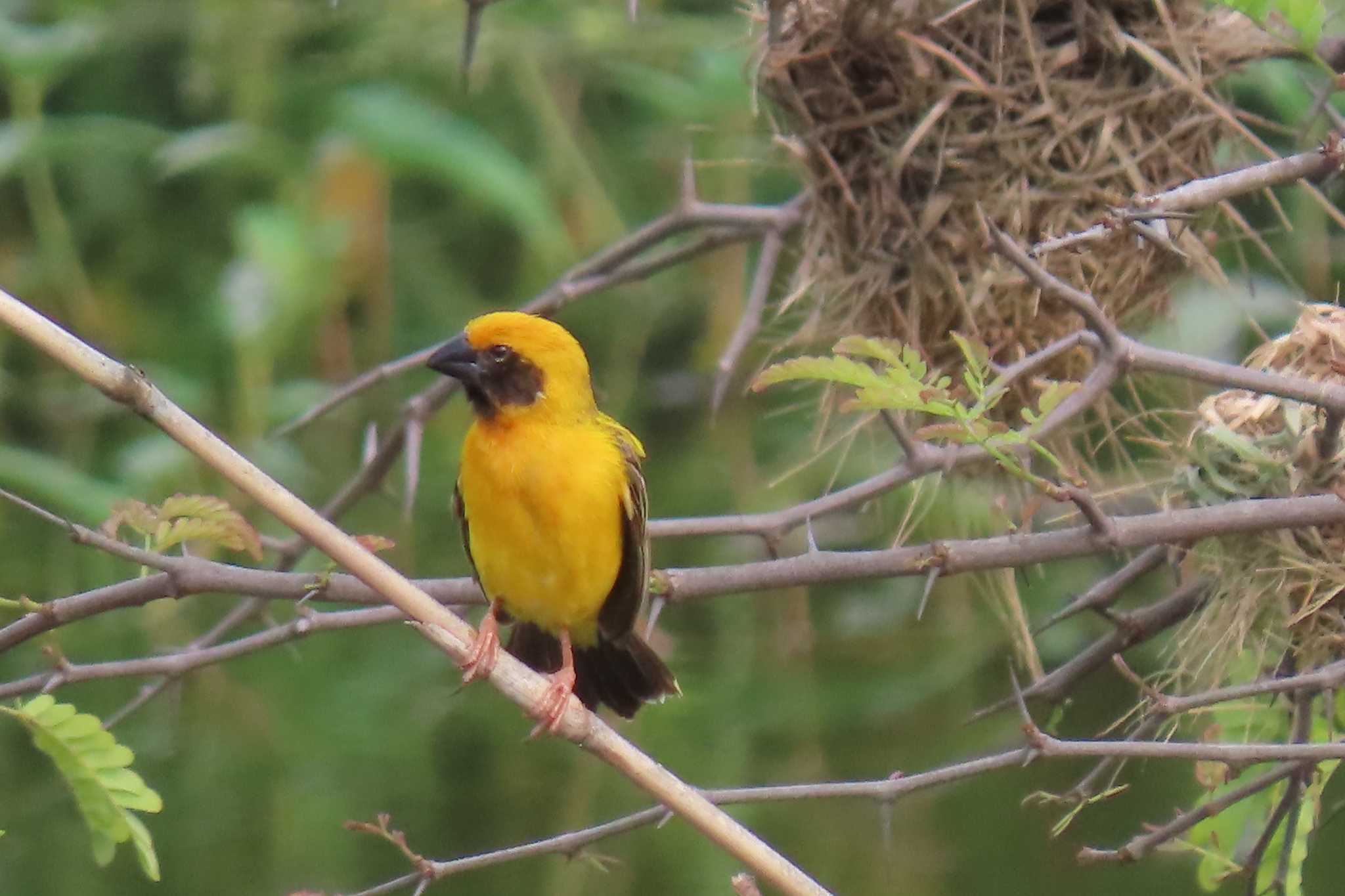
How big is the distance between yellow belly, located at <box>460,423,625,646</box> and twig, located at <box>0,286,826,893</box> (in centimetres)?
63

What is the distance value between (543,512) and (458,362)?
268 mm

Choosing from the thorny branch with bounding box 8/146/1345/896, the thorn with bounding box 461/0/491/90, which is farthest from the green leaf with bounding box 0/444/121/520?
the thorn with bounding box 461/0/491/90

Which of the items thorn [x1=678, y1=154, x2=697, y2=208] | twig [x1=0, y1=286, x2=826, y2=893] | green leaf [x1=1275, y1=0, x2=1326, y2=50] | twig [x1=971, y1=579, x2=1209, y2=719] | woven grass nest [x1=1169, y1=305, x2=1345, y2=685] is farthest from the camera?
thorn [x1=678, y1=154, x2=697, y2=208]

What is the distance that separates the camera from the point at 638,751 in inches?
91.3

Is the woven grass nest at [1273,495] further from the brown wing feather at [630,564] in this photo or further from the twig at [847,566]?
the brown wing feather at [630,564]

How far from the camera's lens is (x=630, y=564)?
3.13 m

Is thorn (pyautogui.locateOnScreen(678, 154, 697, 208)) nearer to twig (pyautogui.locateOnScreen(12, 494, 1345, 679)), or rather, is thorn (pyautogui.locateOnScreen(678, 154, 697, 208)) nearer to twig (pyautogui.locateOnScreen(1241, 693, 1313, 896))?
twig (pyautogui.locateOnScreen(12, 494, 1345, 679))

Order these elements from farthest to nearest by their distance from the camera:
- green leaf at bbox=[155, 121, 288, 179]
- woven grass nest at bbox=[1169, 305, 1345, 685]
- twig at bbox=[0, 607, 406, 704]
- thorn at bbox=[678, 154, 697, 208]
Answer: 1. green leaf at bbox=[155, 121, 288, 179]
2. thorn at bbox=[678, 154, 697, 208]
3. woven grass nest at bbox=[1169, 305, 1345, 685]
4. twig at bbox=[0, 607, 406, 704]

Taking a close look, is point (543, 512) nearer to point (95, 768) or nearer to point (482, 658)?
point (482, 658)

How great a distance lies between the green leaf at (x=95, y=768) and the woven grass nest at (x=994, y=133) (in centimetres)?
155

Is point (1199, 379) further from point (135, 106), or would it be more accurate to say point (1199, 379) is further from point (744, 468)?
point (135, 106)

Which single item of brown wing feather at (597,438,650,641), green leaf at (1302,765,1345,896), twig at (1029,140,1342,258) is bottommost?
green leaf at (1302,765,1345,896)

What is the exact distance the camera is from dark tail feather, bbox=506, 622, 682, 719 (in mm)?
3289

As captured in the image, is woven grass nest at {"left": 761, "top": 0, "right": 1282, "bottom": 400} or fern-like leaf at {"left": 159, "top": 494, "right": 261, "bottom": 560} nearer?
fern-like leaf at {"left": 159, "top": 494, "right": 261, "bottom": 560}
